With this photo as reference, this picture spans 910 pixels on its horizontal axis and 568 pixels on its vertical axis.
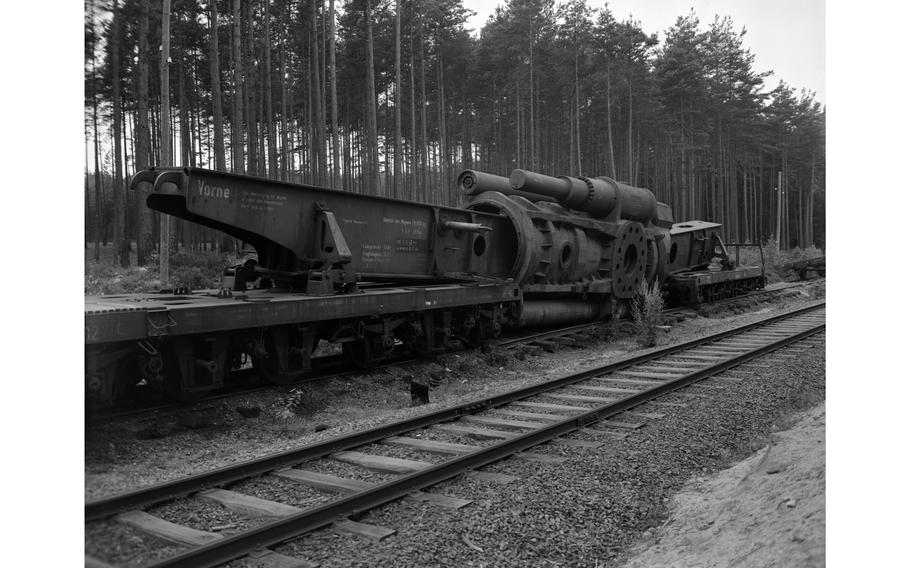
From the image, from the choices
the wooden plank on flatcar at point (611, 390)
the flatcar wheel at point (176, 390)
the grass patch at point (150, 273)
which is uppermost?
the grass patch at point (150, 273)

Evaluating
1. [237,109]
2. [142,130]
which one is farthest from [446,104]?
[142,130]

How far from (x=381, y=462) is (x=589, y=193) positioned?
982 cm

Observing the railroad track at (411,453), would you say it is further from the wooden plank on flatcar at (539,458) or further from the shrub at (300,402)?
the shrub at (300,402)

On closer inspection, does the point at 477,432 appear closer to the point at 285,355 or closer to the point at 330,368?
the point at 285,355

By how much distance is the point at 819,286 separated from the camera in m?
19.5

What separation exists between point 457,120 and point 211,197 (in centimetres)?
2286

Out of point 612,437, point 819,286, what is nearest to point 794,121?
point 612,437

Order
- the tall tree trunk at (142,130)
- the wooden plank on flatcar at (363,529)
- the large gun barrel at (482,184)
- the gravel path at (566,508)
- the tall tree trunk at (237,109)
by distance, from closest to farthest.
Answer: the tall tree trunk at (142,130), the gravel path at (566,508), the wooden plank on flatcar at (363,529), the large gun barrel at (482,184), the tall tree trunk at (237,109)

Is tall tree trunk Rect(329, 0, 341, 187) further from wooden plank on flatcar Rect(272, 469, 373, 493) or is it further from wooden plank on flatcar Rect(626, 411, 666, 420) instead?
wooden plank on flatcar Rect(272, 469, 373, 493)

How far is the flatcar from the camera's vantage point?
18.2 feet

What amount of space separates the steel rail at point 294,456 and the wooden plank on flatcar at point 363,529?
1.02 metres

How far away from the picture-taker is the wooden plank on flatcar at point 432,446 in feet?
17.7

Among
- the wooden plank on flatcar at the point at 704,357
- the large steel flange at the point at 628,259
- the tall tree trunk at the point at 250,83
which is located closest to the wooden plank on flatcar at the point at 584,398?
the wooden plank on flatcar at the point at 704,357

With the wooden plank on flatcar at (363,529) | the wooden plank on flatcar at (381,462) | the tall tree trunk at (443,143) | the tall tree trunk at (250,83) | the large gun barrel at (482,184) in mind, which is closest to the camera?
the wooden plank on flatcar at (363,529)
